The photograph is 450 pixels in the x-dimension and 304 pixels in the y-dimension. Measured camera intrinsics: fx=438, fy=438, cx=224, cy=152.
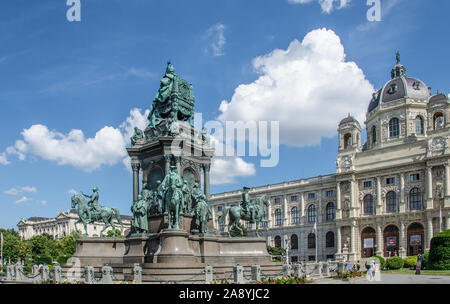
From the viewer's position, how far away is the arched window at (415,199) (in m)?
76.6

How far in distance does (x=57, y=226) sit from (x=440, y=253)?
122 m

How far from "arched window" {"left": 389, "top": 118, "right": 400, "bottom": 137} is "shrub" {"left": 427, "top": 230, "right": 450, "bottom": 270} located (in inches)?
1879

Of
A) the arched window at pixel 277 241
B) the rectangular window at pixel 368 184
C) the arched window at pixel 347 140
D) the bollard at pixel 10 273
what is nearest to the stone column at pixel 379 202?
the rectangular window at pixel 368 184

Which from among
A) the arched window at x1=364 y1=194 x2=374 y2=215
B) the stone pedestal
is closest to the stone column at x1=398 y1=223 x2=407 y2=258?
the arched window at x1=364 y1=194 x2=374 y2=215

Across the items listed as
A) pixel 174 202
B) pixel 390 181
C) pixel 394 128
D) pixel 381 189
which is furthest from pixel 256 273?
pixel 394 128

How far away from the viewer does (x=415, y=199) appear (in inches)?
3049

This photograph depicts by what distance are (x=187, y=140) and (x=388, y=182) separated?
61249 mm

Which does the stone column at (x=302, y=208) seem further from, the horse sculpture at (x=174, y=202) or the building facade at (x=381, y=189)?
the horse sculpture at (x=174, y=202)

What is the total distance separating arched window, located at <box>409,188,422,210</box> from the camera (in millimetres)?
76562

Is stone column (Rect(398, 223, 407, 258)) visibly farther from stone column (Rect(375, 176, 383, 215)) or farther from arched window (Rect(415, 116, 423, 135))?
arched window (Rect(415, 116, 423, 135))

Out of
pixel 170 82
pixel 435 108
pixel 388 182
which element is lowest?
pixel 388 182
